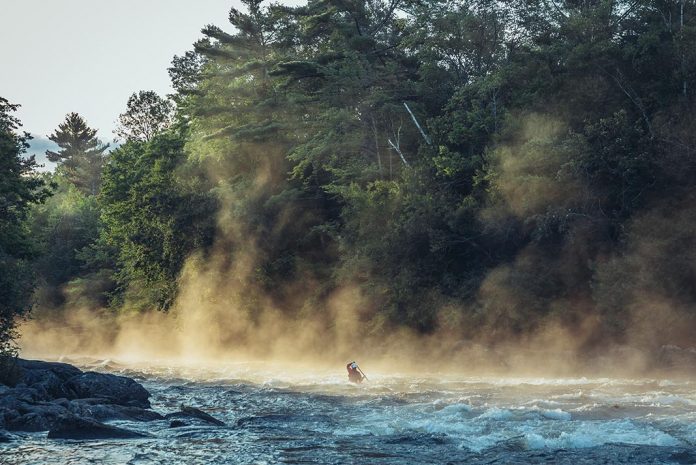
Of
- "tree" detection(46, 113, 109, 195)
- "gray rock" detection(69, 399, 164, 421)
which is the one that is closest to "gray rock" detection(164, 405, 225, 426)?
"gray rock" detection(69, 399, 164, 421)

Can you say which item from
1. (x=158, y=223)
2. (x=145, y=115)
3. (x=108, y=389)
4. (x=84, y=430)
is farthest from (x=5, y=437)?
(x=145, y=115)

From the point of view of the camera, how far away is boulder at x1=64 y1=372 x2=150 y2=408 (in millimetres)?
30203

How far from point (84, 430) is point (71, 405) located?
13.6 ft

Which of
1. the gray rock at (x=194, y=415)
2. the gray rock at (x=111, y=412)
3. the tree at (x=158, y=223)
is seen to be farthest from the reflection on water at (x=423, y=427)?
the tree at (x=158, y=223)

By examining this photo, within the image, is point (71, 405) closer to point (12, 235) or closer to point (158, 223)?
point (12, 235)

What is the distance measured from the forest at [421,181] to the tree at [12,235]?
0.12 m

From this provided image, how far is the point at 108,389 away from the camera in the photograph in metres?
30.7

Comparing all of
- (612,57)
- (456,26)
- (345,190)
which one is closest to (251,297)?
(345,190)

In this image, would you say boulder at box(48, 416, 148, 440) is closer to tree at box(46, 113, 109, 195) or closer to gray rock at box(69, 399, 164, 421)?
gray rock at box(69, 399, 164, 421)

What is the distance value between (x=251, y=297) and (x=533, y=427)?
34079 mm

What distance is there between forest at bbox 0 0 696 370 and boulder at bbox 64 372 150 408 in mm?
4591

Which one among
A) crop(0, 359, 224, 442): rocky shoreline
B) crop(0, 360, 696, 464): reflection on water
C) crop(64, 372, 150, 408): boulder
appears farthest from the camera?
crop(64, 372, 150, 408): boulder

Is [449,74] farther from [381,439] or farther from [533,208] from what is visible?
[381,439]

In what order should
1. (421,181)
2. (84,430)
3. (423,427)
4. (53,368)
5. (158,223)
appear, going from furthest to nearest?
(158,223)
(421,181)
(53,368)
(423,427)
(84,430)
